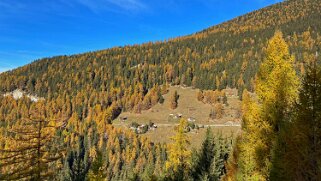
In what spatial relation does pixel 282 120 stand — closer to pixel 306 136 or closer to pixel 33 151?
pixel 306 136

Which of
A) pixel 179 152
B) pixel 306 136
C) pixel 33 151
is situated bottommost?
pixel 179 152

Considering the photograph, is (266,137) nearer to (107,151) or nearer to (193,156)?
(193,156)

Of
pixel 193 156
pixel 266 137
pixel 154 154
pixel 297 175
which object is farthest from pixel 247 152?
pixel 154 154

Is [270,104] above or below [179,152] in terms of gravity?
above

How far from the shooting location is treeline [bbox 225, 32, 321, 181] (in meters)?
14.2

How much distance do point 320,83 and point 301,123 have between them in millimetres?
2104

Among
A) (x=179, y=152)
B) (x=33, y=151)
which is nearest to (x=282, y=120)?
(x=33, y=151)

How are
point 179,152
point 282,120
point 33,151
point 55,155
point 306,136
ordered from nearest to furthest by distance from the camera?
point 306,136 < point 33,151 < point 282,120 < point 179,152 < point 55,155

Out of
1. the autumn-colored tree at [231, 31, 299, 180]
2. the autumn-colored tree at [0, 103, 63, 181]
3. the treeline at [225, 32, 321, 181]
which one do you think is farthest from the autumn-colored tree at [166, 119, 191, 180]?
the autumn-colored tree at [0, 103, 63, 181]

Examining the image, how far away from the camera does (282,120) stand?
18375 millimetres

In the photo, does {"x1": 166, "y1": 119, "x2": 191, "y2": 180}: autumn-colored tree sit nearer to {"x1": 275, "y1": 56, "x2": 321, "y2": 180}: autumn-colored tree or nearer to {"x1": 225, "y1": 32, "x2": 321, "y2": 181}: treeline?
{"x1": 225, "y1": 32, "x2": 321, "y2": 181}: treeline

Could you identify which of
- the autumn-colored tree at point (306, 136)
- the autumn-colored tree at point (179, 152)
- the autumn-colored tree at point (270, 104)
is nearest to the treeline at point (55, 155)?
the autumn-colored tree at point (179, 152)

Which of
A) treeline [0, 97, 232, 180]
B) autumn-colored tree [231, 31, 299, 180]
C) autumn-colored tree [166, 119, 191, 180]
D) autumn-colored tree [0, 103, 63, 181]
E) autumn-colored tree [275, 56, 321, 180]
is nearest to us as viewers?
autumn-colored tree [275, 56, 321, 180]

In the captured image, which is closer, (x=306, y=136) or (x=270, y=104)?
(x=306, y=136)
